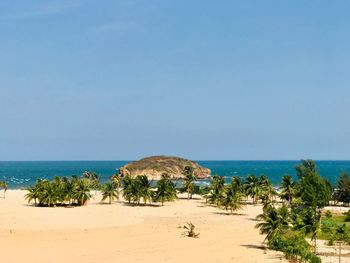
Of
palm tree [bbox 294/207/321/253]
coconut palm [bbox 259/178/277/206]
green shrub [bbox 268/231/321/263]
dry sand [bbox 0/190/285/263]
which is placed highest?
coconut palm [bbox 259/178/277/206]

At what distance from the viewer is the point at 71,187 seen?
123 m

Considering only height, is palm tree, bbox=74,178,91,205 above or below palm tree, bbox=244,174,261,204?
below

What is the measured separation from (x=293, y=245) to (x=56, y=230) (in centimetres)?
4016

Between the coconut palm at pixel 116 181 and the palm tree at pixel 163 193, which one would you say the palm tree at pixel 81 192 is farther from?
the coconut palm at pixel 116 181

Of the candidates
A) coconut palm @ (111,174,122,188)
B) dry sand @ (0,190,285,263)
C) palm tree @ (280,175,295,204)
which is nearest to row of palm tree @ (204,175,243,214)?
dry sand @ (0,190,285,263)

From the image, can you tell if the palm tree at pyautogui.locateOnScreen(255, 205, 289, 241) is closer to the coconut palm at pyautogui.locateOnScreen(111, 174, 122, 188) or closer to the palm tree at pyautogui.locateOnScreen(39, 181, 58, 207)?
the palm tree at pyautogui.locateOnScreen(39, 181, 58, 207)

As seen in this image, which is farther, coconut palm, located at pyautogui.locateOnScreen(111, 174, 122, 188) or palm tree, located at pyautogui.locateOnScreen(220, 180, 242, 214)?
coconut palm, located at pyautogui.locateOnScreen(111, 174, 122, 188)

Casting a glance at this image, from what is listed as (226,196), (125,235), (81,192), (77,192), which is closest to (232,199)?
(226,196)

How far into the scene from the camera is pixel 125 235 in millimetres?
78000

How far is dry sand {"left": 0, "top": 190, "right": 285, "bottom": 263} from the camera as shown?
199 ft

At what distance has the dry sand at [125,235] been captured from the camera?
60656 millimetres

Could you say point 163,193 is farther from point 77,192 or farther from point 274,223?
point 274,223

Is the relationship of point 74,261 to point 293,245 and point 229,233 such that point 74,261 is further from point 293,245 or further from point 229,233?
point 229,233

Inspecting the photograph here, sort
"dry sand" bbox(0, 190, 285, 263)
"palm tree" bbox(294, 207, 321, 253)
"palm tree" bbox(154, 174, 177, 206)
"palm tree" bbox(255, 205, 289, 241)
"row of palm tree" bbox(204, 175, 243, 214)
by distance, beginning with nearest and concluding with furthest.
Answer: "dry sand" bbox(0, 190, 285, 263) < "palm tree" bbox(255, 205, 289, 241) < "palm tree" bbox(294, 207, 321, 253) < "row of palm tree" bbox(204, 175, 243, 214) < "palm tree" bbox(154, 174, 177, 206)
